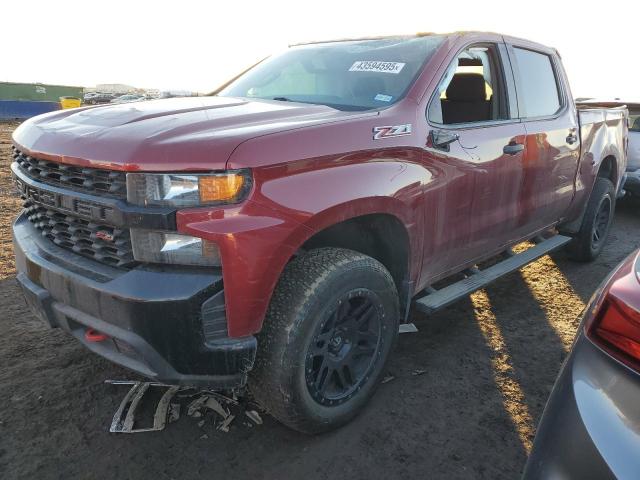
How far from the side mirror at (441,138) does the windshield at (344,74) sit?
276mm

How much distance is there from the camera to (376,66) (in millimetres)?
2998

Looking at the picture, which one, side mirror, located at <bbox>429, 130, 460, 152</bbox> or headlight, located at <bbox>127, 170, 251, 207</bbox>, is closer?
headlight, located at <bbox>127, 170, 251, 207</bbox>

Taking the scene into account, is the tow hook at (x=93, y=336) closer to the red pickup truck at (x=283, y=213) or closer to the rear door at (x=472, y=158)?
the red pickup truck at (x=283, y=213)

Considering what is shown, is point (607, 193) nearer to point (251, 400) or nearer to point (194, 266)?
point (251, 400)

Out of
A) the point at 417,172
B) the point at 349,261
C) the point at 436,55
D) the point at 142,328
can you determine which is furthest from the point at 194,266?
the point at 436,55

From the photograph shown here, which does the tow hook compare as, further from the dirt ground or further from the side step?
the side step

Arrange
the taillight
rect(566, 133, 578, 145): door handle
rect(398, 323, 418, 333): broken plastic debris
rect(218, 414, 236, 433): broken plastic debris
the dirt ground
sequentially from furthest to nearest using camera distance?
rect(566, 133, 578, 145): door handle
rect(398, 323, 418, 333): broken plastic debris
rect(218, 414, 236, 433): broken plastic debris
the dirt ground
the taillight

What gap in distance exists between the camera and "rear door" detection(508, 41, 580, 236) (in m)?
3.58

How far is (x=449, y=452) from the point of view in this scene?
7.88ft

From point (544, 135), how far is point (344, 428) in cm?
253

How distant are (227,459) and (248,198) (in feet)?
4.09

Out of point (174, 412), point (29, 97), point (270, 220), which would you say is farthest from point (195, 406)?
point (29, 97)

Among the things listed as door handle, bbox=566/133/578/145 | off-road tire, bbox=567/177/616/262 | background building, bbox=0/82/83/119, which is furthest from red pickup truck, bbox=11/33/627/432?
background building, bbox=0/82/83/119

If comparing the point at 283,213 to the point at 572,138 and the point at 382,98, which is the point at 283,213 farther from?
the point at 572,138
